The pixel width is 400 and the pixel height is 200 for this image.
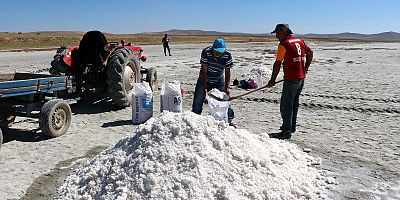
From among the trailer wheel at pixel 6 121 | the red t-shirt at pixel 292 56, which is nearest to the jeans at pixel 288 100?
the red t-shirt at pixel 292 56

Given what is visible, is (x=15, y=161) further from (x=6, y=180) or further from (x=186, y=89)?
(x=186, y=89)

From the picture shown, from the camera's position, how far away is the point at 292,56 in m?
5.99

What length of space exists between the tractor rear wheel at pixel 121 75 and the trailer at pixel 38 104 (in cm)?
112

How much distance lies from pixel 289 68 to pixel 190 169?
2693mm

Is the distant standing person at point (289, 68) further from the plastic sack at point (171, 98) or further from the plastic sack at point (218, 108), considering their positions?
the plastic sack at point (171, 98)

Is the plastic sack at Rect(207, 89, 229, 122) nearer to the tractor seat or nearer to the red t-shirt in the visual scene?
the red t-shirt

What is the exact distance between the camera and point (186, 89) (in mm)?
10789

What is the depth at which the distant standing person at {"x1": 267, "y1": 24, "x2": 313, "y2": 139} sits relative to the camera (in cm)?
594

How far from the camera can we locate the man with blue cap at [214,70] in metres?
5.88

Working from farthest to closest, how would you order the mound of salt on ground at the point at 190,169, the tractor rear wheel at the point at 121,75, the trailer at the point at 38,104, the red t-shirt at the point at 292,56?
the tractor rear wheel at the point at 121,75 → the red t-shirt at the point at 292,56 → the trailer at the point at 38,104 → the mound of salt on ground at the point at 190,169

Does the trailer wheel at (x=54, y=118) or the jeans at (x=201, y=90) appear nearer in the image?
the trailer wheel at (x=54, y=118)

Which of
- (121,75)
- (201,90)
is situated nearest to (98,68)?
(121,75)

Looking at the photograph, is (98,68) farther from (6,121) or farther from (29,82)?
(29,82)

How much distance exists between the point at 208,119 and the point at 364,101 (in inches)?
221
